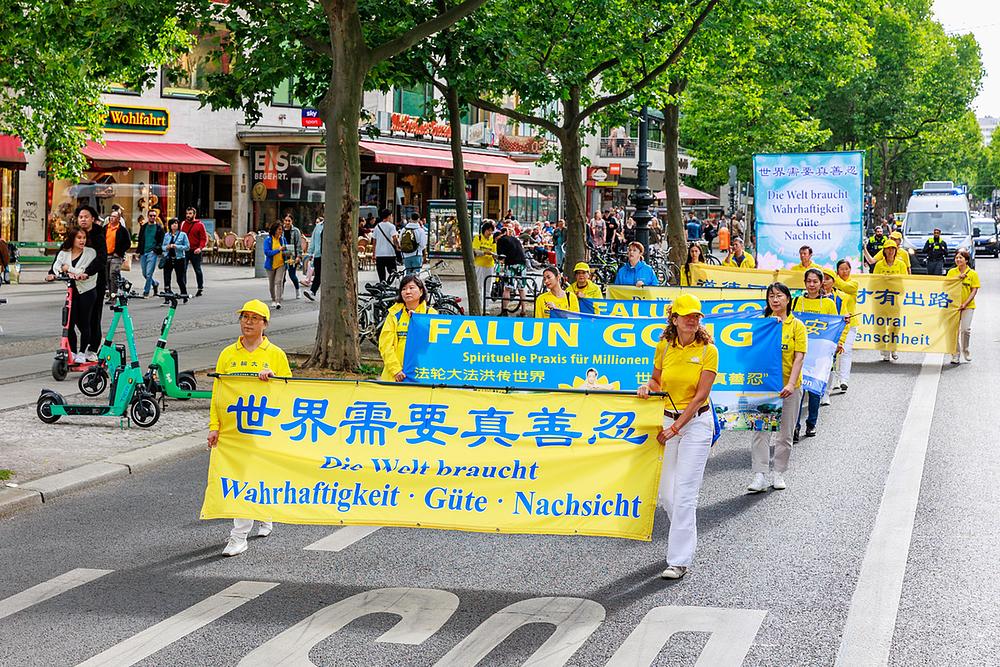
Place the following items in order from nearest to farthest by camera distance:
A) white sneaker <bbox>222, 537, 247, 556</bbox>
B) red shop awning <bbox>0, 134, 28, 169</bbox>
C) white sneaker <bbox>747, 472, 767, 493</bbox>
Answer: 1. white sneaker <bbox>222, 537, 247, 556</bbox>
2. white sneaker <bbox>747, 472, 767, 493</bbox>
3. red shop awning <bbox>0, 134, 28, 169</bbox>

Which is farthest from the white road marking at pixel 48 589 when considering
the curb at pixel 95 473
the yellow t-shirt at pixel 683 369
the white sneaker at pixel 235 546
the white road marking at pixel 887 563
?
the white road marking at pixel 887 563

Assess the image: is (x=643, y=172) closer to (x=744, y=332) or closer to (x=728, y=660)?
(x=744, y=332)

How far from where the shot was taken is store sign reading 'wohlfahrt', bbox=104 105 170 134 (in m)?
39.7

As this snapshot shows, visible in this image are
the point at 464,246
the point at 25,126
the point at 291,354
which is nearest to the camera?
the point at 291,354

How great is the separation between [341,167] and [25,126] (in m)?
15.2

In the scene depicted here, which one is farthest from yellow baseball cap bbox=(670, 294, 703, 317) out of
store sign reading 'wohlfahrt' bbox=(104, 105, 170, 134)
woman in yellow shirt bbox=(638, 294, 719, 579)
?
store sign reading 'wohlfahrt' bbox=(104, 105, 170, 134)

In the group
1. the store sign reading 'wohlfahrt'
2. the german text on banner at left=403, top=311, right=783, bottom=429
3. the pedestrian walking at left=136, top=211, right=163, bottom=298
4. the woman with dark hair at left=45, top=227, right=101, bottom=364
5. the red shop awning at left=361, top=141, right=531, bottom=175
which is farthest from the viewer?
the red shop awning at left=361, top=141, right=531, bottom=175

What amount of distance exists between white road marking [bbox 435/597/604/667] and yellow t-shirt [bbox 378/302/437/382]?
4255 millimetres

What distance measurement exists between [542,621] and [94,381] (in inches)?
321

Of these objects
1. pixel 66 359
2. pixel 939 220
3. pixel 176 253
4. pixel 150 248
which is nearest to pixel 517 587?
pixel 66 359

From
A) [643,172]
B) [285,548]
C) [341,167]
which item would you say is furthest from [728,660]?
[643,172]

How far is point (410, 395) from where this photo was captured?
8.12m

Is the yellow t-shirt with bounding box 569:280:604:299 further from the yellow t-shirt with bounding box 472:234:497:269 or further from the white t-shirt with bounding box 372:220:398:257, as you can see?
the yellow t-shirt with bounding box 472:234:497:269

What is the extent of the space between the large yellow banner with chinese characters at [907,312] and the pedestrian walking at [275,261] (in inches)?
404
